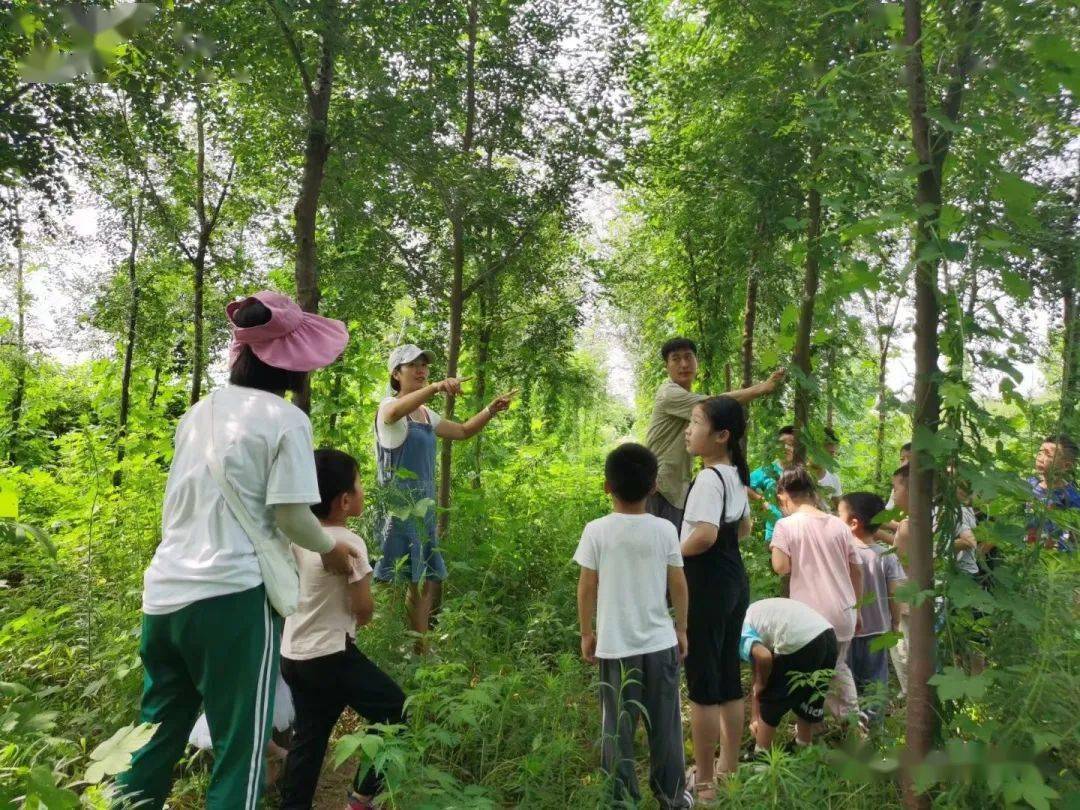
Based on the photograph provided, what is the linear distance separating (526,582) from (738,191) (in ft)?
11.5

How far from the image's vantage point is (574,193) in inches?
239

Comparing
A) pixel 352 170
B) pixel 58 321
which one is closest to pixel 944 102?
pixel 352 170

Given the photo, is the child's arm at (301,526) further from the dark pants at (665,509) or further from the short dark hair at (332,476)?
the dark pants at (665,509)

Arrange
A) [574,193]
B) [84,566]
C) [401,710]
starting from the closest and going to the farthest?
[401,710] < [84,566] < [574,193]

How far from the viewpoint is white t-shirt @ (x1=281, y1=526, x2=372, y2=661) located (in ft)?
9.82

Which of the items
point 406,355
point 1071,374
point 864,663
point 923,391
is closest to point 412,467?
point 406,355

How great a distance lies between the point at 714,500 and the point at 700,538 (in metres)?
0.19

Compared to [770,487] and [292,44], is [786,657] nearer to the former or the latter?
[770,487]

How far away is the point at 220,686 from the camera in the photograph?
230 cm

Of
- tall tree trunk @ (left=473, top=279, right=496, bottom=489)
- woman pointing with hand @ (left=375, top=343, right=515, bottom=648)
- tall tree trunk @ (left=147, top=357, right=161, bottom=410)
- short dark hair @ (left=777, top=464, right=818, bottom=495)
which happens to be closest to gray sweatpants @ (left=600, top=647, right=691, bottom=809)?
short dark hair @ (left=777, top=464, right=818, bottom=495)

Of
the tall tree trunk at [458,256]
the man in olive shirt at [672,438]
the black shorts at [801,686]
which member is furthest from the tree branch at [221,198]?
the black shorts at [801,686]

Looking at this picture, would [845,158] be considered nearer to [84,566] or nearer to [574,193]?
[574,193]

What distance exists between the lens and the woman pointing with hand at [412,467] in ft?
14.8

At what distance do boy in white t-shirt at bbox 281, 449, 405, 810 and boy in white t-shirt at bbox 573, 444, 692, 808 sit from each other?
0.88 metres
